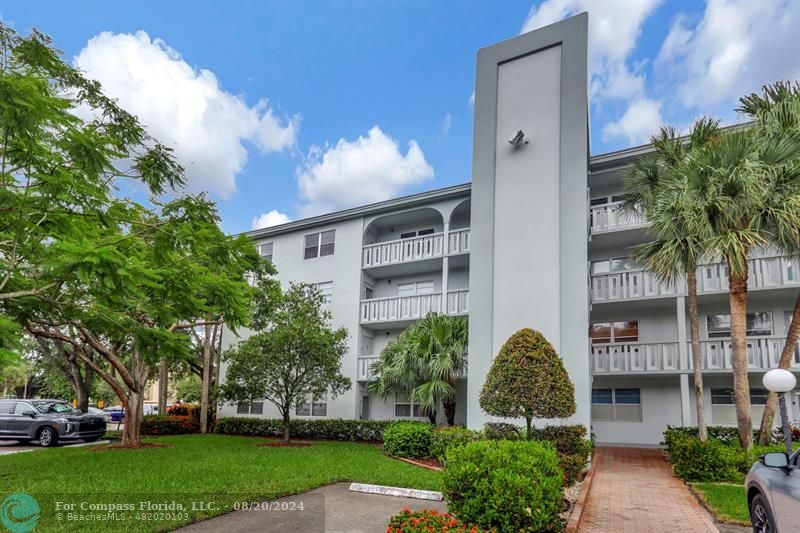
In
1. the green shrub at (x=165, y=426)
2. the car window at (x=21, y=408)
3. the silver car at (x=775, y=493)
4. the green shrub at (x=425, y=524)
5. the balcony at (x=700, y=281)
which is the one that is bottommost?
the green shrub at (x=165, y=426)

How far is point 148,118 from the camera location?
34.1 feet

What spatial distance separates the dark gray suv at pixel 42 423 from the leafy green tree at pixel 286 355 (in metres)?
5.07

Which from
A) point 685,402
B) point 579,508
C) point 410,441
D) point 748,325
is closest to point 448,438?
point 410,441

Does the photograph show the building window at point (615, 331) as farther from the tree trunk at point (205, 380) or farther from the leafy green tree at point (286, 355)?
the tree trunk at point (205, 380)

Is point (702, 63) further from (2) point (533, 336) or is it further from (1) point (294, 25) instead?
(1) point (294, 25)

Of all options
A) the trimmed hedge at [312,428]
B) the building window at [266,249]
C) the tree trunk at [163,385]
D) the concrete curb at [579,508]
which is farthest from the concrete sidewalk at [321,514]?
the tree trunk at [163,385]

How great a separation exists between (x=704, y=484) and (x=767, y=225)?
603 centimetres

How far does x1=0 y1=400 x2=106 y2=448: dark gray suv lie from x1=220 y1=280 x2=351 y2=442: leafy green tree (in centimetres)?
507

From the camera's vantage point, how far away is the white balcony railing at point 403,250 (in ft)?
64.2

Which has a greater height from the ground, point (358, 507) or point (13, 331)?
point (13, 331)

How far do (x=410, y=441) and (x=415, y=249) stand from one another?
835 cm

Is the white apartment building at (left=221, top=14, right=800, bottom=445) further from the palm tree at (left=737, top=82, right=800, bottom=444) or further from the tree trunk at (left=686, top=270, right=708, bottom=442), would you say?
the palm tree at (left=737, top=82, right=800, bottom=444)

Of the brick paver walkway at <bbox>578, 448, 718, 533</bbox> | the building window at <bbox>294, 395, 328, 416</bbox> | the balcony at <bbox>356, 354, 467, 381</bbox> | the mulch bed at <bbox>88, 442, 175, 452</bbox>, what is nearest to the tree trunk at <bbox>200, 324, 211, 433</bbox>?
the building window at <bbox>294, 395, 328, 416</bbox>

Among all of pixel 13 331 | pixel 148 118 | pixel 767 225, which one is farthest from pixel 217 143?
pixel 767 225
